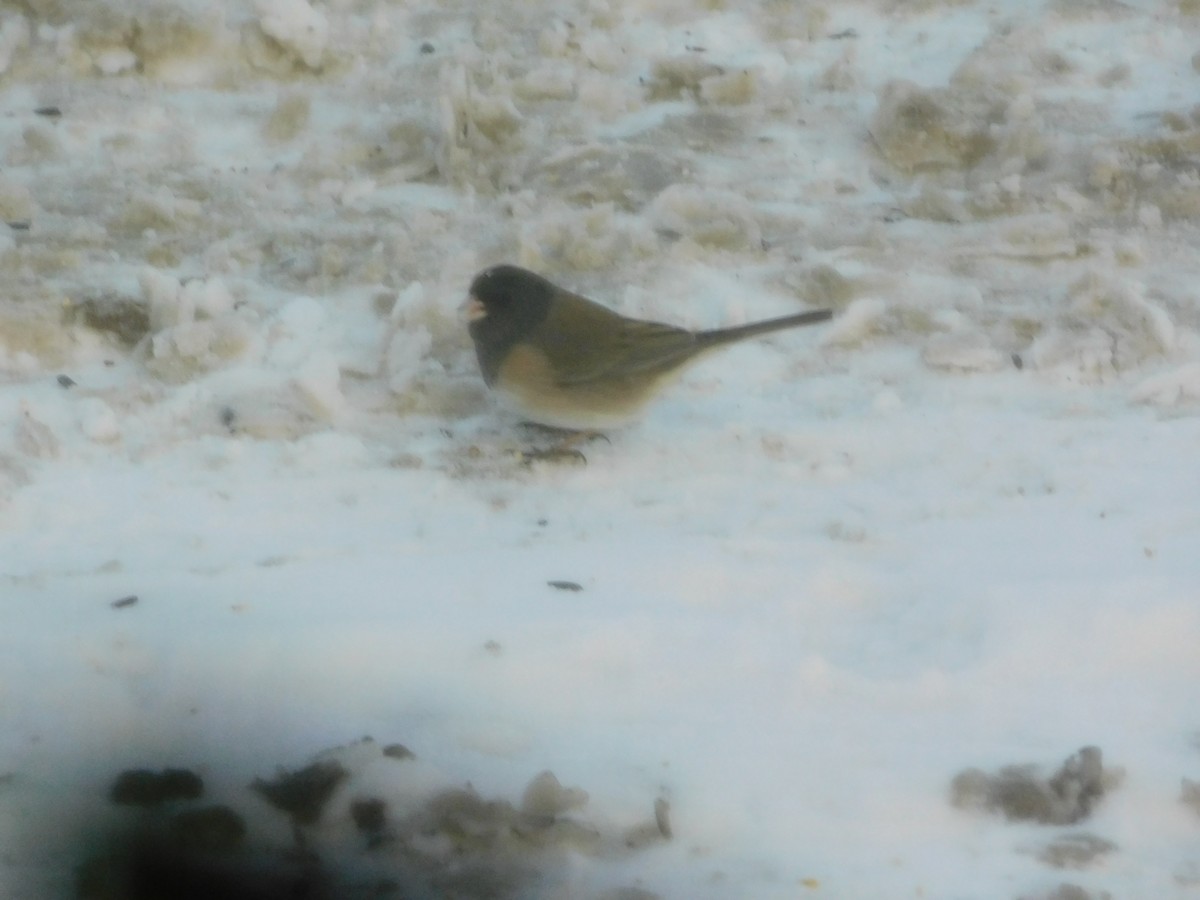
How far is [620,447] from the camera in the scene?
371 centimetres

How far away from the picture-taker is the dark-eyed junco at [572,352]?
362cm

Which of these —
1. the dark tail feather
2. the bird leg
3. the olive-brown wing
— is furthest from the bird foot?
the dark tail feather

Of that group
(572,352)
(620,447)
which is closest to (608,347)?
(572,352)

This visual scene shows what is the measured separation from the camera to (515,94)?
17.5ft

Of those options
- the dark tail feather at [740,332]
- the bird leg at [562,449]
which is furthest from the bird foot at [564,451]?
the dark tail feather at [740,332]

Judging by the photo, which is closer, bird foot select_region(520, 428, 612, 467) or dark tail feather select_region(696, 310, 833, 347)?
bird foot select_region(520, 428, 612, 467)

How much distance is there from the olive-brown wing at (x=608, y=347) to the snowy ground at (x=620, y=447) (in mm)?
212

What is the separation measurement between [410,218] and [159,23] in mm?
1623

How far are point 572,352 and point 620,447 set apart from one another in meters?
0.28

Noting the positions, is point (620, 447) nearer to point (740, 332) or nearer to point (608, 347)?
point (608, 347)

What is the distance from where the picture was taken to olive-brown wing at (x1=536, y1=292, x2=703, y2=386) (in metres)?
3.62

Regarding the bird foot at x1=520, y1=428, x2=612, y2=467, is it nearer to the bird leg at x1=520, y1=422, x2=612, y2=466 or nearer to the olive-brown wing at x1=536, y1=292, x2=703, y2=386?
the bird leg at x1=520, y1=422, x2=612, y2=466

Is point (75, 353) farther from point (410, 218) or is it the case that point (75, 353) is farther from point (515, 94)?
point (515, 94)

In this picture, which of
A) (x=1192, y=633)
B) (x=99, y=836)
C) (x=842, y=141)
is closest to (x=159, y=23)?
(x=842, y=141)
